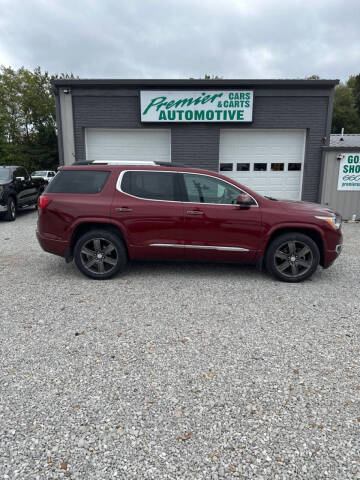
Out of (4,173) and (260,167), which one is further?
(260,167)

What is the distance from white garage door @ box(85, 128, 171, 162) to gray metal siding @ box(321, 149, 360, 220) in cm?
549

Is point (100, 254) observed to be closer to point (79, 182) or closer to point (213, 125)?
point (79, 182)

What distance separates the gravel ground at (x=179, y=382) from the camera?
1.86m

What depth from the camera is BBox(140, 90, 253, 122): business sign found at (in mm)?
10531

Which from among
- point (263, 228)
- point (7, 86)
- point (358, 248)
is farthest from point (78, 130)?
point (7, 86)

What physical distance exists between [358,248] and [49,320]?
6.61m

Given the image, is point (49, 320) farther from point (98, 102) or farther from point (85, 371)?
point (98, 102)

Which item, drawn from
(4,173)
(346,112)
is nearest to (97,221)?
(4,173)

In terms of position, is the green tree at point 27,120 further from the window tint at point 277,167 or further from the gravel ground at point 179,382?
the gravel ground at point 179,382

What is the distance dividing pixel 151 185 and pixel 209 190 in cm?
92

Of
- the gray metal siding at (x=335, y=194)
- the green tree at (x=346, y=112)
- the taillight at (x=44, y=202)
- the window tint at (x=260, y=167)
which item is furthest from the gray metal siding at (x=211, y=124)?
the green tree at (x=346, y=112)

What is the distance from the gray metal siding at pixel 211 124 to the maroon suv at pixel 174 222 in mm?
6536

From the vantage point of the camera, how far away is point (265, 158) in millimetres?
11062

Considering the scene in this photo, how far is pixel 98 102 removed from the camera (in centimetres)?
1072
